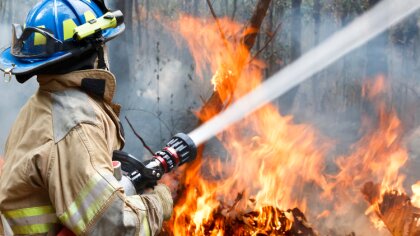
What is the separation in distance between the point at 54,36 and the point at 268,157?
4.95 metres

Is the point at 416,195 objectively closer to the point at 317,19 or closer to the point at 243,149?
the point at 243,149

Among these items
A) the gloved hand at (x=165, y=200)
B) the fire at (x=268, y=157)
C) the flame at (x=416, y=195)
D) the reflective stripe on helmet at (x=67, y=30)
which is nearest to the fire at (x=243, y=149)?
the fire at (x=268, y=157)

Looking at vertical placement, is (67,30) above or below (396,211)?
above

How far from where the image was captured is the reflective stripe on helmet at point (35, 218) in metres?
2.48

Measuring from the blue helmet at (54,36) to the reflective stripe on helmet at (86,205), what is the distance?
0.66 m

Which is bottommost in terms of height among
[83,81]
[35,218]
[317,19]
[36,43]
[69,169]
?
[35,218]

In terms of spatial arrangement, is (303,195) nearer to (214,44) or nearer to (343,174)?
(343,174)

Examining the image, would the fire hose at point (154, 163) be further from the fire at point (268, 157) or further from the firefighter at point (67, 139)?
the fire at point (268, 157)

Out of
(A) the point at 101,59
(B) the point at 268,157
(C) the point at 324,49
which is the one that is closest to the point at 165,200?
(A) the point at 101,59

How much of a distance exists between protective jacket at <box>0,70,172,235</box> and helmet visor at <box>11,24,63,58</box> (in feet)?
0.46

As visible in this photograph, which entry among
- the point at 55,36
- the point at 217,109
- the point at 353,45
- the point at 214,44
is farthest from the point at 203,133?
the point at 55,36

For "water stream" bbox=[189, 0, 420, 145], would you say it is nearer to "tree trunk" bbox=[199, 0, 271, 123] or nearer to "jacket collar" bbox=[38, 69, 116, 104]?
"tree trunk" bbox=[199, 0, 271, 123]

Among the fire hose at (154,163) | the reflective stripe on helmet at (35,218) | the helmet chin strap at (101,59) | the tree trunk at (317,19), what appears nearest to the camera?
the reflective stripe on helmet at (35,218)

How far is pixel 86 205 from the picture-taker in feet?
7.64
